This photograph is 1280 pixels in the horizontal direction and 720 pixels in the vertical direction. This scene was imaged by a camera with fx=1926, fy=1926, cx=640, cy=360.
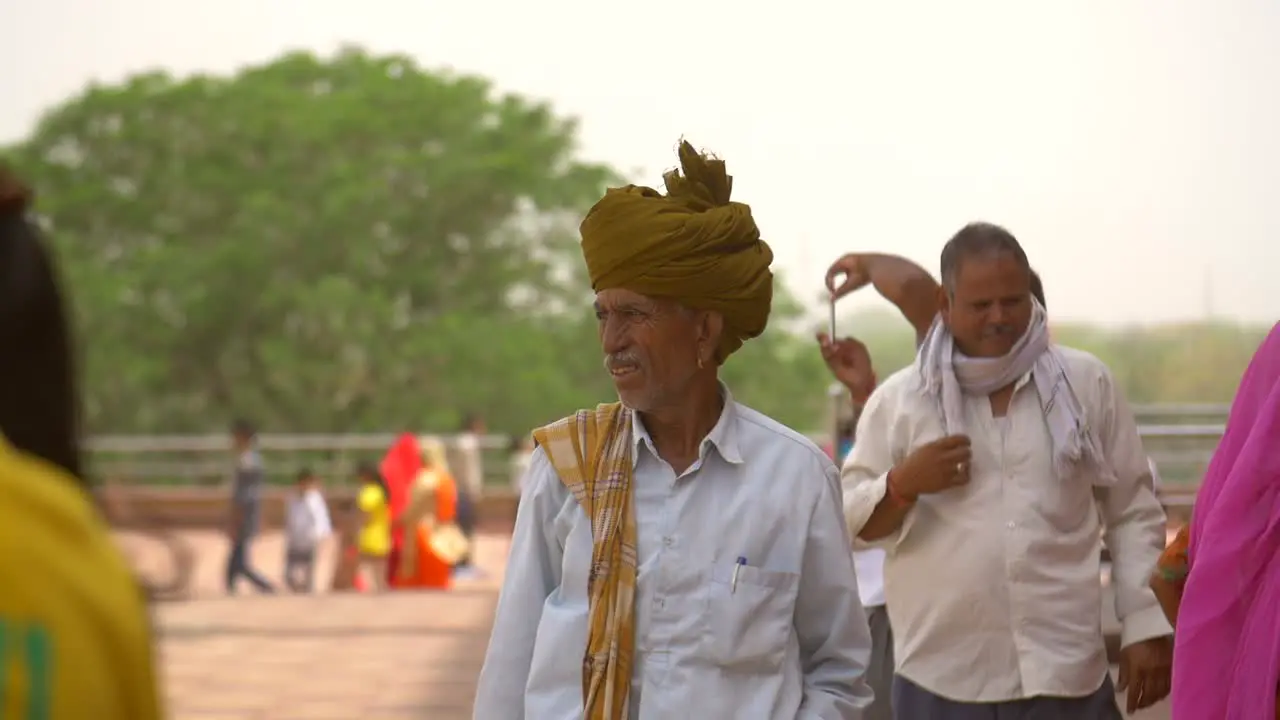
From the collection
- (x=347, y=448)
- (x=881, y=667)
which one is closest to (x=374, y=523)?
(x=347, y=448)

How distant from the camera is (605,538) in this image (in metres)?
2.81

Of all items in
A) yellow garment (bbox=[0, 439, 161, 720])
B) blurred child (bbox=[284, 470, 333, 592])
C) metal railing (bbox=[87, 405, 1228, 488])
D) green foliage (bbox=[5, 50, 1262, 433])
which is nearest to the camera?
yellow garment (bbox=[0, 439, 161, 720])

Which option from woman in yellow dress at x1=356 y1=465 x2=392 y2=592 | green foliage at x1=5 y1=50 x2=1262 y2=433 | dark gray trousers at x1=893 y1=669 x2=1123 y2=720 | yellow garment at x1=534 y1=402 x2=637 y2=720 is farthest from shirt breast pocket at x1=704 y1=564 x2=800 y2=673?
green foliage at x1=5 y1=50 x2=1262 y2=433

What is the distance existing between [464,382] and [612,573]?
31.0 metres

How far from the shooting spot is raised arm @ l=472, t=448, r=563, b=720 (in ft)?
9.25

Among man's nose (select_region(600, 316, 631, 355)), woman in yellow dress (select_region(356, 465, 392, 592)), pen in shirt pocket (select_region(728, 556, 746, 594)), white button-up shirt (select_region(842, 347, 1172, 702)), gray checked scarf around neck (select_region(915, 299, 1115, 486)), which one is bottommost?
woman in yellow dress (select_region(356, 465, 392, 592))

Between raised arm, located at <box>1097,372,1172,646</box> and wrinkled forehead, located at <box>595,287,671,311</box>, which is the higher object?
wrinkled forehead, located at <box>595,287,671,311</box>

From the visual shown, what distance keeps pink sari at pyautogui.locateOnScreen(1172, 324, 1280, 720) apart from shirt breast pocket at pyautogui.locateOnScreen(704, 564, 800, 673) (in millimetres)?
719

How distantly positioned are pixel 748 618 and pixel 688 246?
0.56 m

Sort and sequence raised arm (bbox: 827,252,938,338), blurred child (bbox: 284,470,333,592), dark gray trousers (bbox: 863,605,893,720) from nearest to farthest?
dark gray trousers (bbox: 863,605,893,720)
raised arm (bbox: 827,252,938,338)
blurred child (bbox: 284,470,333,592)

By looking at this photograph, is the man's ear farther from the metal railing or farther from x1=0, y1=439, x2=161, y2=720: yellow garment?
x1=0, y1=439, x2=161, y2=720: yellow garment

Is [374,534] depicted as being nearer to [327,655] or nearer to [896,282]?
[327,655]

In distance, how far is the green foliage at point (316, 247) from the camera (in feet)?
113

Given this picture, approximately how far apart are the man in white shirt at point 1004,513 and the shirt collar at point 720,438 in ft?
2.64
